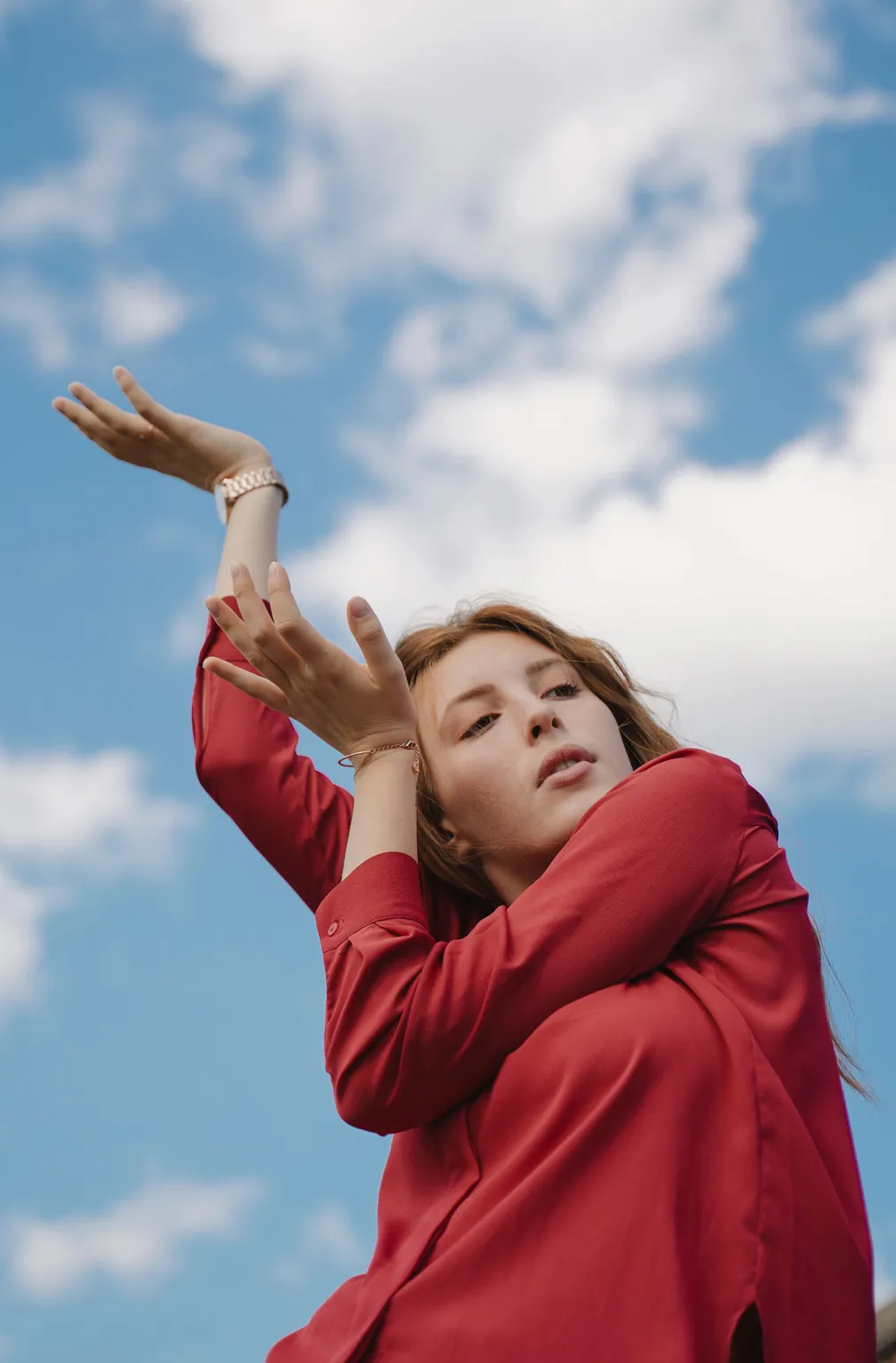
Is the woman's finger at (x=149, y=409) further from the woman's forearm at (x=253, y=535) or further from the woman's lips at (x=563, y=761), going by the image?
the woman's lips at (x=563, y=761)

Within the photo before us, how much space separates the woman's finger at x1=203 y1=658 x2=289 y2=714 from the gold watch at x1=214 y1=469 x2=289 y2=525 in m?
1.08

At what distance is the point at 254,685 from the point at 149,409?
138cm

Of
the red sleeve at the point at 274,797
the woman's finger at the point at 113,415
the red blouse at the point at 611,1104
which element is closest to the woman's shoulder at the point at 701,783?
the red blouse at the point at 611,1104

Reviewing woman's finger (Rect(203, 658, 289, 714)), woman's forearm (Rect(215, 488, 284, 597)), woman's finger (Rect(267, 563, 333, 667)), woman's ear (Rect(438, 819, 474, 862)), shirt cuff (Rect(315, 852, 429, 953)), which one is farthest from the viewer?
woman's forearm (Rect(215, 488, 284, 597))

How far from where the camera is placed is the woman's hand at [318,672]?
269 centimetres

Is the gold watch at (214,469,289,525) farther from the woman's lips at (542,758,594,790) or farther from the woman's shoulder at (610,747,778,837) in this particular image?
the woman's shoulder at (610,747,778,837)

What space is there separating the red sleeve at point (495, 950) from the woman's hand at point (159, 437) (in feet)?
5.61

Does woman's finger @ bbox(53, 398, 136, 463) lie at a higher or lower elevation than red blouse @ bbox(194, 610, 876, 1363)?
higher

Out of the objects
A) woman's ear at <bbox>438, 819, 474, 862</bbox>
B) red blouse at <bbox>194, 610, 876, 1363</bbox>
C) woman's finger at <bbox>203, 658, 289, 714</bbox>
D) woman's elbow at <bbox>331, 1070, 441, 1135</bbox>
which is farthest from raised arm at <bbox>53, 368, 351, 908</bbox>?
woman's elbow at <bbox>331, 1070, 441, 1135</bbox>

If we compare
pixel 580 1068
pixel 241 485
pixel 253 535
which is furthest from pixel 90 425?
pixel 580 1068

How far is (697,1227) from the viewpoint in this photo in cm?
224

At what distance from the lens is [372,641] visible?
2.66 metres

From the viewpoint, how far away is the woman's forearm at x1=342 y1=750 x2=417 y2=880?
104 inches

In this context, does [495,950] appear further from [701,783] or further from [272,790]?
[272,790]
